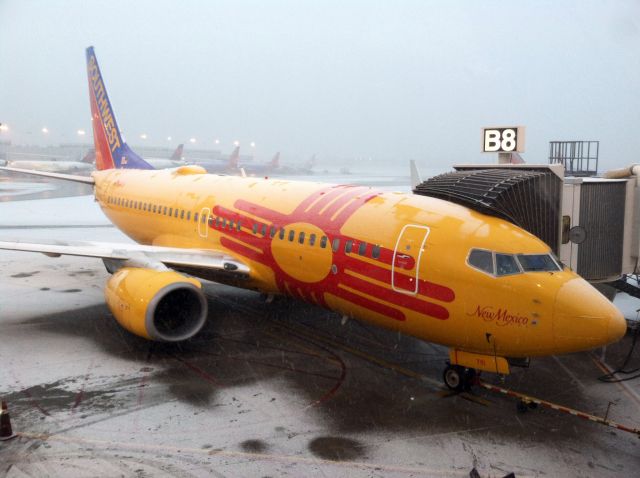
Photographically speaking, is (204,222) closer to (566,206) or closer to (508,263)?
(508,263)

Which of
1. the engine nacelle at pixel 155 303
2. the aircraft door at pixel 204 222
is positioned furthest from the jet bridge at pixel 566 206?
the aircraft door at pixel 204 222

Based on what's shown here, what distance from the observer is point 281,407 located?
34.3 ft

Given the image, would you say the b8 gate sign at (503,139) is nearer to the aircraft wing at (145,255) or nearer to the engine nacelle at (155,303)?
the aircraft wing at (145,255)

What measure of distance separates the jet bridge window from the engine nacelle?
600 centimetres

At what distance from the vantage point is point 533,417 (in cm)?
1019

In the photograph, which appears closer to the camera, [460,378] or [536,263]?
[536,263]

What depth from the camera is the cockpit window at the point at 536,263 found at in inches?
385

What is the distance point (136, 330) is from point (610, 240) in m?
10.9

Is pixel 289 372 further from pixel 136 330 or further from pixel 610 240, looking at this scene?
pixel 610 240

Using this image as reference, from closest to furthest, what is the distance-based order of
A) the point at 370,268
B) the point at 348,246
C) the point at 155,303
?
1. the point at 370,268
2. the point at 348,246
3. the point at 155,303

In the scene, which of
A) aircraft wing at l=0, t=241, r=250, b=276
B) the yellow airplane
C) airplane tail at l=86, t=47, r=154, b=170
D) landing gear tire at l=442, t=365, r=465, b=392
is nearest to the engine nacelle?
the yellow airplane

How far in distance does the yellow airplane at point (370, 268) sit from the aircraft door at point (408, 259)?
20 millimetres

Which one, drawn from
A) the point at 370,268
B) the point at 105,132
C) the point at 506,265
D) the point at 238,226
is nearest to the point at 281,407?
the point at 370,268

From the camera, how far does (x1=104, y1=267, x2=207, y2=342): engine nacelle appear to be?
487 inches
